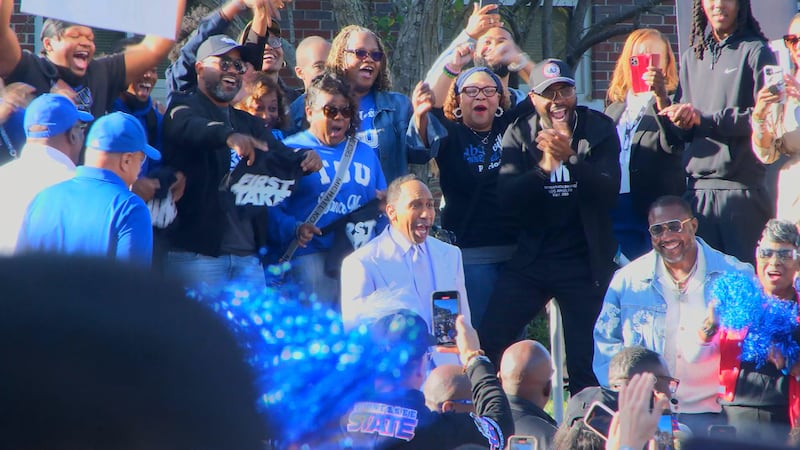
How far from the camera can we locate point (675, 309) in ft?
16.7

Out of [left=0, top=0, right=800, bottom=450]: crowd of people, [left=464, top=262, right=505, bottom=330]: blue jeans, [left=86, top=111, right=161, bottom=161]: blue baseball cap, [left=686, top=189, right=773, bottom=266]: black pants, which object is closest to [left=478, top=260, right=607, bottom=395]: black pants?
[left=0, top=0, right=800, bottom=450]: crowd of people

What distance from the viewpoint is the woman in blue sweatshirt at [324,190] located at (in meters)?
5.20

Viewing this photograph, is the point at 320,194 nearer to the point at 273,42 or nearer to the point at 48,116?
the point at 273,42

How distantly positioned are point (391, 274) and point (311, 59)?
64.8 inches

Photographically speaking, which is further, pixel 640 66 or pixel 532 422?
pixel 640 66

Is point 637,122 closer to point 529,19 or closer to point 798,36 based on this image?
point 798,36

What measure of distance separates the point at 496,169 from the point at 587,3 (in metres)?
4.09

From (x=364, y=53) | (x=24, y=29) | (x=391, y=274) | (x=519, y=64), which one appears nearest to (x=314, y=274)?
(x=391, y=274)

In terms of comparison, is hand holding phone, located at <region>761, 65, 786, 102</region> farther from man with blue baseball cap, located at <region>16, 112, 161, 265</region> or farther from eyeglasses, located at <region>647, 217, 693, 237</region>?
man with blue baseball cap, located at <region>16, 112, 161, 265</region>

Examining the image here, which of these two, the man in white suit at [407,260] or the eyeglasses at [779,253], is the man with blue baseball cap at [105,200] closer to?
the man in white suit at [407,260]

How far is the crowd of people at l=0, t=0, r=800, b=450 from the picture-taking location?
4.16 meters

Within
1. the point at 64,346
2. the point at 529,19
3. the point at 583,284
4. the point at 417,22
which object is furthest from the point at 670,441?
the point at 529,19

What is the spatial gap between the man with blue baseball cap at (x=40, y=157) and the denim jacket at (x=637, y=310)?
2.53 metres

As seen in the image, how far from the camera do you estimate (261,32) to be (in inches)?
207
